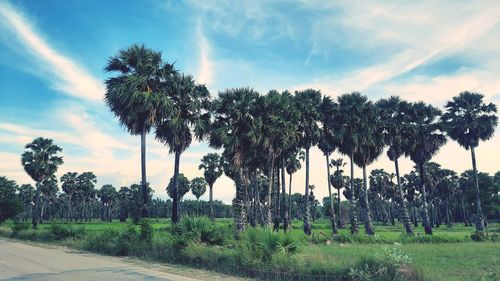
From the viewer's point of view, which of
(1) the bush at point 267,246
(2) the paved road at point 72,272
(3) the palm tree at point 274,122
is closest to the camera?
(2) the paved road at point 72,272

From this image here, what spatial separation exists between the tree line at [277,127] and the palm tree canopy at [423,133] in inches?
4.6

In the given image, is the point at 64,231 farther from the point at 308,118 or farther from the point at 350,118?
the point at 350,118

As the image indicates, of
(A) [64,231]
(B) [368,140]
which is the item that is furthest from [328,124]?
(A) [64,231]

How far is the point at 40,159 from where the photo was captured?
5769 centimetres

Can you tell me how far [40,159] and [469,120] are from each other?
62.0 m

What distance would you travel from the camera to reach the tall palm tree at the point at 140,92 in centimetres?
2605

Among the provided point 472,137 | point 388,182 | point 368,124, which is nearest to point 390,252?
point 368,124

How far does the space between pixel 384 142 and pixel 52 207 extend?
482 ft

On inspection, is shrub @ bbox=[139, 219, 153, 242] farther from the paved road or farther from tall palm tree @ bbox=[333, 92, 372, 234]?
tall palm tree @ bbox=[333, 92, 372, 234]

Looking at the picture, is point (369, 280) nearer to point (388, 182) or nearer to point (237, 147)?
point (237, 147)

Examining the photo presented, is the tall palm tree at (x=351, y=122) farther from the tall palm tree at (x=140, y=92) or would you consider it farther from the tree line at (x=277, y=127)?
the tall palm tree at (x=140, y=92)

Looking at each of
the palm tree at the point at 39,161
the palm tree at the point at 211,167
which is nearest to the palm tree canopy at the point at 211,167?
the palm tree at the point at 211,167

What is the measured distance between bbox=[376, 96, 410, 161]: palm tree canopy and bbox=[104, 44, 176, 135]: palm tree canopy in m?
29.6

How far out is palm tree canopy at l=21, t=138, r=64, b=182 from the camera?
56.5 meters
